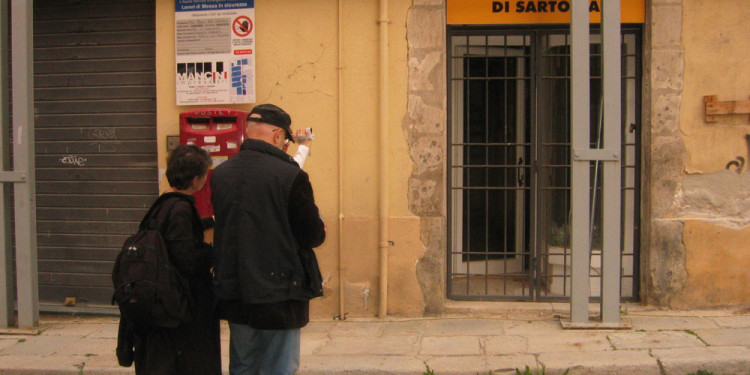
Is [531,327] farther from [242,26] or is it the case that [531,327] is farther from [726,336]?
[242,26]

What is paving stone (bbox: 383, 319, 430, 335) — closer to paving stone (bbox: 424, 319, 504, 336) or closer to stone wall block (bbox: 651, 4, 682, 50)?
paving stone (bbox: 424, 319, 504, 336)

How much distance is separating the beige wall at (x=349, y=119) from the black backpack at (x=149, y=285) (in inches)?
126

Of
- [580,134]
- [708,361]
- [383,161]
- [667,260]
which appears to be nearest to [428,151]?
[383,161]

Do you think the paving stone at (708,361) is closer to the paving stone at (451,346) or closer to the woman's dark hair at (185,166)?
the paving stone at (451,346)

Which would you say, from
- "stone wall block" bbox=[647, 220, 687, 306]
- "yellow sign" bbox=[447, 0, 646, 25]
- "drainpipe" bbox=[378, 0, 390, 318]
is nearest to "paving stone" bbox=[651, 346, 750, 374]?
"stone wall block" bbox=[647, 220, 687, 306]

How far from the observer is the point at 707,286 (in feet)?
21.2

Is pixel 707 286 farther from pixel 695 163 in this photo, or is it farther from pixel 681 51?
pixel 681 51

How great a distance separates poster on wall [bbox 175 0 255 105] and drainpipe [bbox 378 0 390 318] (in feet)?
3.90

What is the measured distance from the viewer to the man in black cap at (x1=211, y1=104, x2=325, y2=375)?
3447 millimetres

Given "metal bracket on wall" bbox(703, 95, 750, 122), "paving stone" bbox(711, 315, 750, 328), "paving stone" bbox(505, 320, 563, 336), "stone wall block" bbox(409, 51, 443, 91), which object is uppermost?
"stone wall block" bbox(409, 51, 443, 91)

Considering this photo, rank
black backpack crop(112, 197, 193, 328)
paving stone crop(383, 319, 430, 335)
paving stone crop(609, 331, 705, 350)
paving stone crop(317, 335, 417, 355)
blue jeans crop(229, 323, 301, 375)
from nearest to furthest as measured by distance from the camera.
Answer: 1. black backpack crop(112, 197, 193, 328)
2. blue jeans crop(229, 323, 301, 375)
3. paving stone crop(609, 331, 705, 350)
4. paving stone crop(317, 335, 417, 355)
5. paving stone crop(383, 319, 430, 335)

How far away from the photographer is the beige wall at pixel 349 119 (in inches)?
260

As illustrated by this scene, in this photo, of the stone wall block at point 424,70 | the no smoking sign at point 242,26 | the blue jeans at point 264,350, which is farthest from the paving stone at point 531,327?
the no smoking sign at point 242,26

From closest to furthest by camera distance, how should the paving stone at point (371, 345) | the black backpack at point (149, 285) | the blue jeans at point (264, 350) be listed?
1. the black backpack at point (149, 285)
2. the blue jeans at point (264, 350)
3. the paving stone at point (371, 345)
